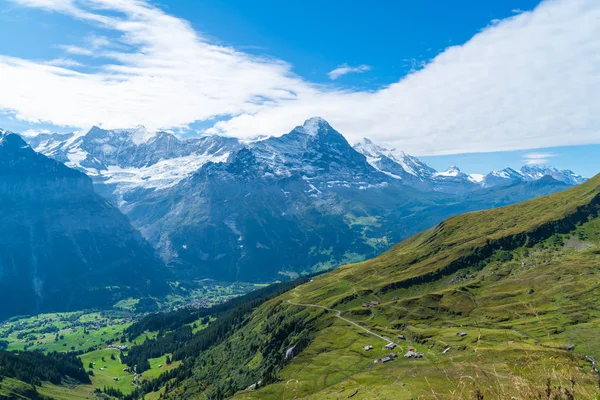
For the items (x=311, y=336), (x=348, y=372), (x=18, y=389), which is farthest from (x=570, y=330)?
(x=18, y=389)

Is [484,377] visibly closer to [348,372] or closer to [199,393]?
[348,372]

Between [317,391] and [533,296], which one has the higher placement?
[533,296]

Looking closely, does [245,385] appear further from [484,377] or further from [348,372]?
[484,377]

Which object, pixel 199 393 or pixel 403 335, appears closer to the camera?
pixel 403 335

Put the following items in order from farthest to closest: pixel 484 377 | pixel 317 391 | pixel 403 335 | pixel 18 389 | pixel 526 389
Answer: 1. pixel 18 389
2. pixel 403 335
3. pixel 317 391
4. pixel 484 377
5. pixel 526 389

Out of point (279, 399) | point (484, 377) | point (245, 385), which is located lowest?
point (245, 385)

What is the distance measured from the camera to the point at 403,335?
167 metres

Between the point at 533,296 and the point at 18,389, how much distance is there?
799 feet

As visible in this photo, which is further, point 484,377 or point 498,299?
point 498,299

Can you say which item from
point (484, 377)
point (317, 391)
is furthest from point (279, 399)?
point (484, 377)

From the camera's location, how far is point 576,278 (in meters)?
193

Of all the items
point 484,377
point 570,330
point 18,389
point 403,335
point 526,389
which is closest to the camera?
point 526,389

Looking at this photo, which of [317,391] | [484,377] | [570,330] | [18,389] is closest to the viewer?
[484,377]

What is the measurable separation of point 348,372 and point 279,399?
2624 centimetres
